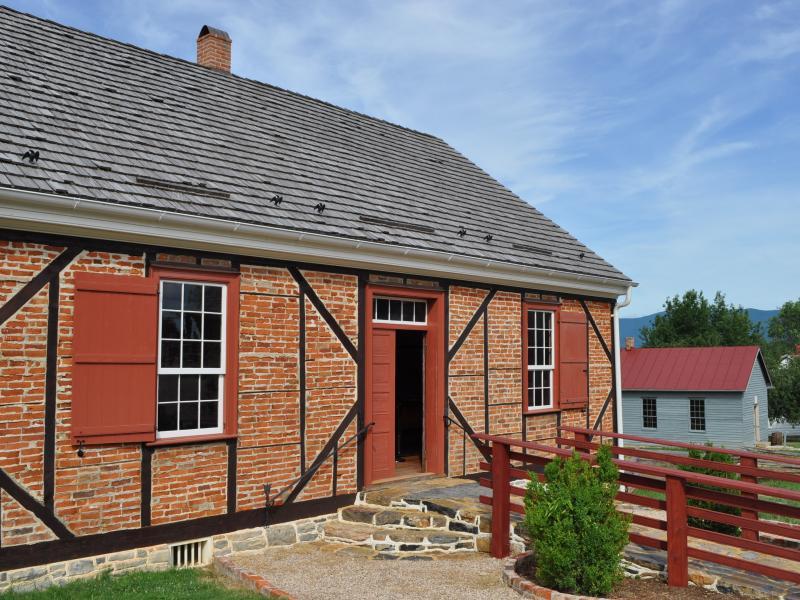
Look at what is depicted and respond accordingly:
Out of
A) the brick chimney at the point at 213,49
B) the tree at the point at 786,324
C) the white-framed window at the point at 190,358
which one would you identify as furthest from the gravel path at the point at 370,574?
the tree at the point at 786,324

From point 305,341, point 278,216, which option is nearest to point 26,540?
point 305,341

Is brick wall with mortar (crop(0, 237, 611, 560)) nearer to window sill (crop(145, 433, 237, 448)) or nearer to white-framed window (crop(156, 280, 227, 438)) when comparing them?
window sill (crop(145, 433, 237, 448))

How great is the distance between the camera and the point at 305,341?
8.99m

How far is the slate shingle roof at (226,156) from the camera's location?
789cm

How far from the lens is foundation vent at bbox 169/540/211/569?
7750 millimetres

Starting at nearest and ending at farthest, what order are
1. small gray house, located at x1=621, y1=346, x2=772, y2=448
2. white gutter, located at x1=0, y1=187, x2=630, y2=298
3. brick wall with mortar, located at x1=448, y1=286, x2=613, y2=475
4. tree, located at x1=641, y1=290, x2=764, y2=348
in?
white gutter, located at x1=0, y1=187, x2=630, y2=298, brick wall with mortar, located at x1=448, y1=286, x2=613, y2=475, small gray house, located at x1=621, y1=346, x2=772, y2=448, tree, located at x1=641, y1=290, x2=764, y2=348

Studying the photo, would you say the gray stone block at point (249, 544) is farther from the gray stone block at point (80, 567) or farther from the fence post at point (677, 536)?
the fence post at point (677, 536)

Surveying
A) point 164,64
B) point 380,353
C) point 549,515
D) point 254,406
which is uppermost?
point 164,64

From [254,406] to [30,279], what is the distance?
9.02ft

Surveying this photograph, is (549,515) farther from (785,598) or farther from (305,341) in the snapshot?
(305,341)

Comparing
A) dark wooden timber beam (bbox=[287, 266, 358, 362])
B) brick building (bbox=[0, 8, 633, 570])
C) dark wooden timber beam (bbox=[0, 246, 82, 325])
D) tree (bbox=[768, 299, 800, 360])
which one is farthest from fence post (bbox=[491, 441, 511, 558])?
tree (bbox=[768, 299, 800, 360])

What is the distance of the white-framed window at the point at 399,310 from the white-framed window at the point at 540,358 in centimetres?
235

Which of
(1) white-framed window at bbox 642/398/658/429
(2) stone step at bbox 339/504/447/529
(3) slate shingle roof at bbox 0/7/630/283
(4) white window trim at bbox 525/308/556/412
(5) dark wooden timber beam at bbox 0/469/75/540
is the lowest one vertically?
(1) white-framed window at bbox 642/398/658/429

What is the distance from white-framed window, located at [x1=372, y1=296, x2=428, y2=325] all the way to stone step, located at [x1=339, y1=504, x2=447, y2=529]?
2.50 meters
